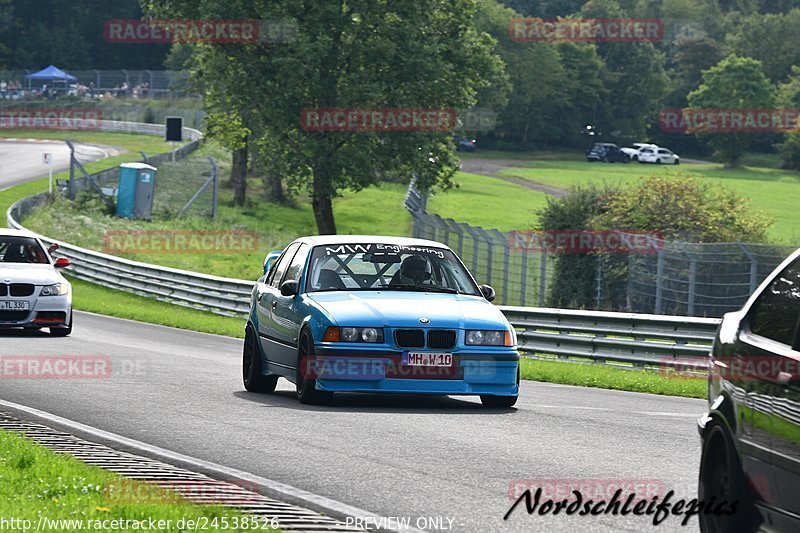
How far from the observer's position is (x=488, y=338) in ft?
42.7

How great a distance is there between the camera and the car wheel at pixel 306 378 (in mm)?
13000

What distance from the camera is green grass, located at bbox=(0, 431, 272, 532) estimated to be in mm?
7203

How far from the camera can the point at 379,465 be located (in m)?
9.39

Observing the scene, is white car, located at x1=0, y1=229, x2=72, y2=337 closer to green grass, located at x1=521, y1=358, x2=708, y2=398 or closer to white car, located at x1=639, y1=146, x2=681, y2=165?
green grass, located at x1=521, y1=358, x2=708, y2=398

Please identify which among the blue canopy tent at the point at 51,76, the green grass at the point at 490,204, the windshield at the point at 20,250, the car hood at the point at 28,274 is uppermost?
the blue canopy tent at the point at 51,76

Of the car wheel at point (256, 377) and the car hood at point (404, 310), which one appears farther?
the car wheel at point (256, 377)

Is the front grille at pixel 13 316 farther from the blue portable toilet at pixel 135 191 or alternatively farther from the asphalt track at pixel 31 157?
the asphalt track at pixel 31 157

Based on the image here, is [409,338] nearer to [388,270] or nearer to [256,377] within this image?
[388,270]

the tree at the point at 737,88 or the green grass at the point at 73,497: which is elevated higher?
the tree at the point at 737,88

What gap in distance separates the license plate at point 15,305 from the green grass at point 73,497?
485 inches

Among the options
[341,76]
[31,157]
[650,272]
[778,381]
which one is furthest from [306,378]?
[31,157]

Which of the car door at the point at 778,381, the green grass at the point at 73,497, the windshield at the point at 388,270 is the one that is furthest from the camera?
the windshield at the point at 388,270

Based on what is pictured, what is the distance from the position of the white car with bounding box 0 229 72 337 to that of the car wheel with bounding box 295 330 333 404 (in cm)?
923

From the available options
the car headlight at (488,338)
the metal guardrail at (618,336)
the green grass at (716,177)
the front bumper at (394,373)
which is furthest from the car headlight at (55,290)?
the green grass at (716,177)
